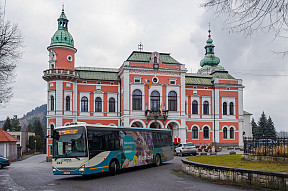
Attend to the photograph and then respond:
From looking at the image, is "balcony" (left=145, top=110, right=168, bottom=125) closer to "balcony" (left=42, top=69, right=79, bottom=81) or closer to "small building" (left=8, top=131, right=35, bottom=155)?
"balcony" (left=42, top=69, right=79, bottom=81)

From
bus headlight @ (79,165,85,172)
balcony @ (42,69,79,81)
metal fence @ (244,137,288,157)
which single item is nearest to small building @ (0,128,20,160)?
balcony @ (42,69,79,81)

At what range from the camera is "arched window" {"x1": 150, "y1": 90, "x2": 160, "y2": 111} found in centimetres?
4544

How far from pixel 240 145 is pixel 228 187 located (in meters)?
39.9

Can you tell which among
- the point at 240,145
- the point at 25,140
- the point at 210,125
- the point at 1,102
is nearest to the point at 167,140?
the point at 1,102

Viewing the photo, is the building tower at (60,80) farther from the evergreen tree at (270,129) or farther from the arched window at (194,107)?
the evergreen tree at (270,129)

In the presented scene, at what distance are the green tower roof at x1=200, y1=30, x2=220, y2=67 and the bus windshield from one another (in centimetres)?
5450

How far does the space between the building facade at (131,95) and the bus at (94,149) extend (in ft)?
76.1

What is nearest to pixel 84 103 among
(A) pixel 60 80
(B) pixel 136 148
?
(A) pixel 60 80

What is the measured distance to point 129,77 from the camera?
145ft

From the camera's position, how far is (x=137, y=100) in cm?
4472

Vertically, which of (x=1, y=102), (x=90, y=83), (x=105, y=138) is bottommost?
(x=105, y=138)

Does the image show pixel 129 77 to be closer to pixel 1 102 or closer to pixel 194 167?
pixel 1 102

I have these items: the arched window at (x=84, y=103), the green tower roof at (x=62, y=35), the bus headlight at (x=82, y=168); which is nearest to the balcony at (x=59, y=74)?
the arched window at (x=84, y=103)

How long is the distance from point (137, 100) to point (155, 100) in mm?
2629
